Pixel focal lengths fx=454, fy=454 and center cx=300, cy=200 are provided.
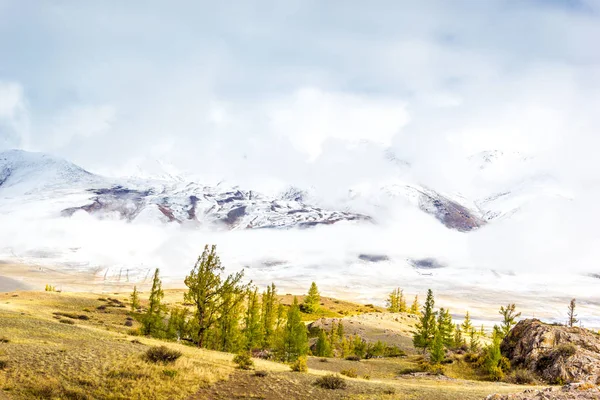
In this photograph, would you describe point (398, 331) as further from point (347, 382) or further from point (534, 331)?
point (347, 382)

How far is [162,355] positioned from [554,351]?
3144 centimetres

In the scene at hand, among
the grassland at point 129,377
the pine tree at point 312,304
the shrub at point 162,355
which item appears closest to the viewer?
the grassland at point 129,377

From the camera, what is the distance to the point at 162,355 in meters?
25.8

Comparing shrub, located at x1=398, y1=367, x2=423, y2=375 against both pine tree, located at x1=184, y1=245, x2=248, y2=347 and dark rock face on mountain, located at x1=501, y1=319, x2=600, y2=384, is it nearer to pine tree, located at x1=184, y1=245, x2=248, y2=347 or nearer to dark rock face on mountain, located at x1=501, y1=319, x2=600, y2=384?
dark rock face on mountain, located at x1=501, y1=319, x2=600, y2=384

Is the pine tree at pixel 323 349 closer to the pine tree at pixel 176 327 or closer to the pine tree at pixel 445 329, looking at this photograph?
the pine tree at pixel 445 329

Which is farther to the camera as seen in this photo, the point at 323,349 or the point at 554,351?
the point at 323,349

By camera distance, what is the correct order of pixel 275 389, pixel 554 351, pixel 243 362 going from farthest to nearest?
pixel 554 351, pixel 243 362, pixel 275 389

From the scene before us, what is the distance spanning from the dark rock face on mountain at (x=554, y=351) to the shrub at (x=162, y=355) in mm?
27759

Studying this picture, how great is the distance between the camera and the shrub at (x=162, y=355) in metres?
25.3

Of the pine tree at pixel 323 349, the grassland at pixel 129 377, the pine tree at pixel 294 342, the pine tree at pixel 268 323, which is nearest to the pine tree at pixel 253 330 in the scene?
the pine tree at pixel 268 323

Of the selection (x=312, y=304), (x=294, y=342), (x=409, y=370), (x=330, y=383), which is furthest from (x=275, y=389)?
(x=312, y=304)

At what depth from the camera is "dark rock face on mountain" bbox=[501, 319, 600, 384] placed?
113ft

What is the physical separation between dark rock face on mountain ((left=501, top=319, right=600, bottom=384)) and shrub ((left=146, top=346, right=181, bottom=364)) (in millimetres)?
27759

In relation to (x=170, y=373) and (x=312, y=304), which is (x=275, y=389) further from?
(x=312, y=304)
